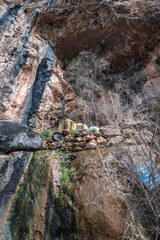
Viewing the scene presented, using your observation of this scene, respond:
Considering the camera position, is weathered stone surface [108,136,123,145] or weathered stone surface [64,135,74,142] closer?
weathered stone surface [108,136,123,145]

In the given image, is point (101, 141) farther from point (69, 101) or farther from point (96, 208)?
point (69, 101)

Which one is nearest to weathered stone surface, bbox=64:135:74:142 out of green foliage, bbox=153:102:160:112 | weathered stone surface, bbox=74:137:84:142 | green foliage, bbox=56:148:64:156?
weathered stone surface, bbox=74:137:84:142

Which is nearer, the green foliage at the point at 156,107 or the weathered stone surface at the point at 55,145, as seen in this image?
the weathered stone surface at the point at 55,145

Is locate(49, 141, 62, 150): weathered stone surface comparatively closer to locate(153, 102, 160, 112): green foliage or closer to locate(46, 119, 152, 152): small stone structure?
locate(46, 119, 152, 152): small stone structure

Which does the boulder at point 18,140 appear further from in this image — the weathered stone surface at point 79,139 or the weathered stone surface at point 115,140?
the weathered stone surface at point 115,140

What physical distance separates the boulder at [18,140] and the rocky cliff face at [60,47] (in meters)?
1.48

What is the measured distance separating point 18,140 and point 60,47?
733cm

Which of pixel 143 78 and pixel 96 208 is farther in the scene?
Result: pixel 143 78

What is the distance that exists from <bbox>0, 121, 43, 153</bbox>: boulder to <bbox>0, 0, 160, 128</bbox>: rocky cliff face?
4.86 feet

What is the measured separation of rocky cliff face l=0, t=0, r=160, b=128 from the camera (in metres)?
5.15

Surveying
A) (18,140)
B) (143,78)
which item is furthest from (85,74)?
(18,140)

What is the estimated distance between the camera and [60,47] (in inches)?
319

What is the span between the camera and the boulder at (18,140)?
117 inches

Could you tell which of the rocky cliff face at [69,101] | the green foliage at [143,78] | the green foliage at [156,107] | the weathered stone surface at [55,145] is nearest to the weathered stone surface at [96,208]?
the rocky cliff face at [69,101]
